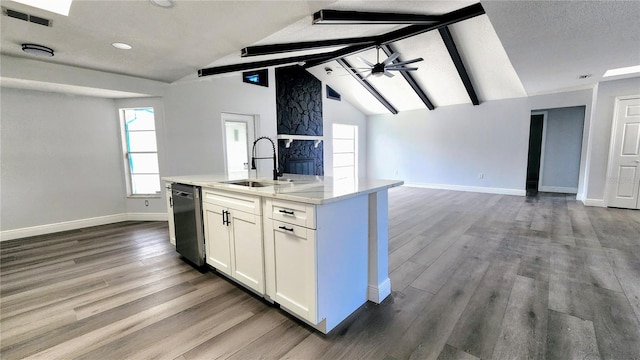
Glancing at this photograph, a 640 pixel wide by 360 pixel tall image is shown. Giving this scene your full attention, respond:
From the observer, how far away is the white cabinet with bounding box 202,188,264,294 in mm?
2012

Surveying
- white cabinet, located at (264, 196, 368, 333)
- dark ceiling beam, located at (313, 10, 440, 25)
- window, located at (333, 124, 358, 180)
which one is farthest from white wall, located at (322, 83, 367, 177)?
white cabinet, located at (264, 196, 368, 333)

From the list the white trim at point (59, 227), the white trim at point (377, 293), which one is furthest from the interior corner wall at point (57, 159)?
the white trim at point (377, 293)

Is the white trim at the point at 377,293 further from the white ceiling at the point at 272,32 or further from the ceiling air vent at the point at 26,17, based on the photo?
the ceiling air vent at the point at 26,17

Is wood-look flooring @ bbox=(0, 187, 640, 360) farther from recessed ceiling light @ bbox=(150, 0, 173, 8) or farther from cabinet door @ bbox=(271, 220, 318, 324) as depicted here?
recessed ceiling light @ bbox=(150, 0, 173, 8)

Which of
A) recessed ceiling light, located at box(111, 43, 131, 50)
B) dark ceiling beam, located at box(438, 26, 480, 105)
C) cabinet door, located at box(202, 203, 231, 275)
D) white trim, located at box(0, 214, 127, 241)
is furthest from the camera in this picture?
Answer: dark ceiling beam, located at box(438, 26, 480, 105)

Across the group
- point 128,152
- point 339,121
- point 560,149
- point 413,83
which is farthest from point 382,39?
point 560,149

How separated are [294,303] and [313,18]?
235 centimetres

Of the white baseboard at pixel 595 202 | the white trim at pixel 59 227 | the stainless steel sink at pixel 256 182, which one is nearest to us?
the stainless steel sink at pixel 256 182

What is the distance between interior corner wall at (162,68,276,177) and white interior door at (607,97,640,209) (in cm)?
656

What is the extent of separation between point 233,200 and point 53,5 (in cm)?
212

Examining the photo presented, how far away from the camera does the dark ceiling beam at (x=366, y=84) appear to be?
20.7 ft

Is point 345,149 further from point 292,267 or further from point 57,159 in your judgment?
point 292,267

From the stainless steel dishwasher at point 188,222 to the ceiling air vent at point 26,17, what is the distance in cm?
172

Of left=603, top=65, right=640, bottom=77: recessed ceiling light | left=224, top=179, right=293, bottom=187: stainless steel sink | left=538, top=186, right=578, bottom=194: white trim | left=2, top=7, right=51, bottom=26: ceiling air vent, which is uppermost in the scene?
left=603, top=65, right=640, bottom=77: recessed ceiling light
